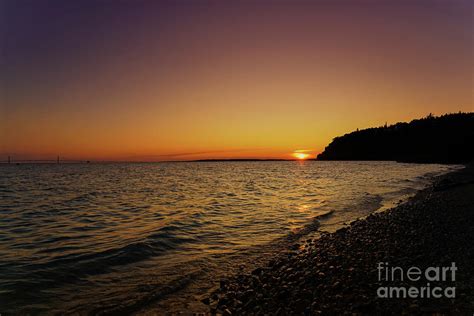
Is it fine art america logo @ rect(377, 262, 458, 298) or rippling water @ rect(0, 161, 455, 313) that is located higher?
fine art america logo @ rect(377, 262, 458, 298)

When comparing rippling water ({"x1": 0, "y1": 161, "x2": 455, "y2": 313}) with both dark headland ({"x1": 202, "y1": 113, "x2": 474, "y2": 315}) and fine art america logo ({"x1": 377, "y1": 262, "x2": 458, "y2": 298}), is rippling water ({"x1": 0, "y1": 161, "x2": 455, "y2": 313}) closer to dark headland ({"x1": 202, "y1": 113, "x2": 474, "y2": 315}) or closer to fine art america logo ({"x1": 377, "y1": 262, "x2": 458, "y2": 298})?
dark headland ({"x1": 202, "y1": 113, "x2": 474, "y2": 315})

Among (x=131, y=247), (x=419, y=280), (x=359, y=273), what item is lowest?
(x=131, y=247)

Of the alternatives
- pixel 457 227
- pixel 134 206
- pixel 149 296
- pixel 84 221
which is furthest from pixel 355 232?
pixel 134 206

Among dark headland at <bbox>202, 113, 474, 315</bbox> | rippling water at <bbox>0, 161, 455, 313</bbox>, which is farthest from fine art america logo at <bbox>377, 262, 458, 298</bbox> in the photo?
rippling water at <bbox>0, 161, 455, 313</bbox>

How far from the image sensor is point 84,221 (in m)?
18.2

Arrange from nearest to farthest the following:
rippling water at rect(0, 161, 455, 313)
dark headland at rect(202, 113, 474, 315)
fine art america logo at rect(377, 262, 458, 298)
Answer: dark headland at rect(202, 113, 474, 315), fine art america logo at rect(377, 262, 458, 298), rippling water at rect(0, 161, 455, 313)

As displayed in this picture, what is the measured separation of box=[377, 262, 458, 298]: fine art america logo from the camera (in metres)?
6.24

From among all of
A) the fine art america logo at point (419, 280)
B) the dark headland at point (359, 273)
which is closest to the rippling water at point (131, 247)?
the dark headland at point (359, 273)

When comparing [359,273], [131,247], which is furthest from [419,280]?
[131,247]

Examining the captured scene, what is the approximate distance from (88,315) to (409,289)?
308 inches

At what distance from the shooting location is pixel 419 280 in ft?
→ 22.8

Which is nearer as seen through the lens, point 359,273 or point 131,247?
point 359,273

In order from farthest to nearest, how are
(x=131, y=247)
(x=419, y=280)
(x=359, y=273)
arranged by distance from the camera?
(x=131, y=247) → (x=359, y=273) → (x=419, y=280)

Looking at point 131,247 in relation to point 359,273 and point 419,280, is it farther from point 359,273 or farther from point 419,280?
point 419,280
